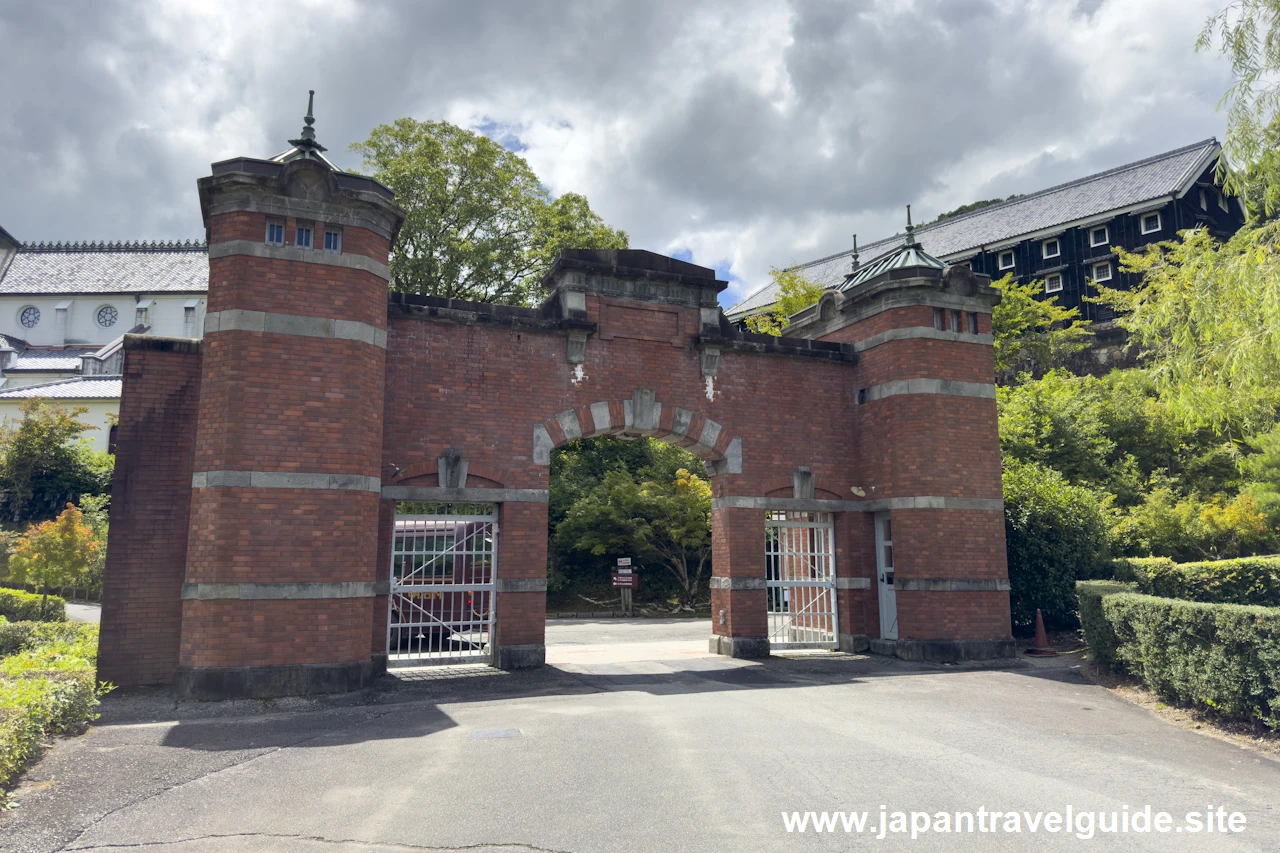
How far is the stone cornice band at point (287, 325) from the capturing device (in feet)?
34.6

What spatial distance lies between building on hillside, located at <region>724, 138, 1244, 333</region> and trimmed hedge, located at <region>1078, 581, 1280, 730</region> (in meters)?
26.2

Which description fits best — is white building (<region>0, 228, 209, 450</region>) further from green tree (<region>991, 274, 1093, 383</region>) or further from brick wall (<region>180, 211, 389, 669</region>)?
brick wall (<region>180, 211, 389, 669</region>)

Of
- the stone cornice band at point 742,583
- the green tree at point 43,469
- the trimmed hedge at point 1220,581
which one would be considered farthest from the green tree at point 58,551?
the trimmed hedge at point 1220,581

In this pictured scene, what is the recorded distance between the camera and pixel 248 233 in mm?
10828

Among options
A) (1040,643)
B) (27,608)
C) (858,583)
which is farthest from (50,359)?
(1040,643)

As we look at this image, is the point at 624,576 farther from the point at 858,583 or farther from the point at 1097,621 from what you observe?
the point at 1097,621

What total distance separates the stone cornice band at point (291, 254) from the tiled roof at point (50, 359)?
51.0 m

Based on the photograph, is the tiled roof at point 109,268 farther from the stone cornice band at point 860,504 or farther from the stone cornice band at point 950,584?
the stone cornice band at point 950,584

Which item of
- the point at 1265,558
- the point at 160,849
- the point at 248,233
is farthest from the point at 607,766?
the point at 1265,558

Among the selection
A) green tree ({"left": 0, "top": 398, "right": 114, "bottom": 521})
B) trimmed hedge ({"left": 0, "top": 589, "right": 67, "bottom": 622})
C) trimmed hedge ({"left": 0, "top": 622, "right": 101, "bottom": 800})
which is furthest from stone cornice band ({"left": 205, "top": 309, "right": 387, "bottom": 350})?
green tree ({"left": 0, "top": 398, "right": 114, "bottom": 521})

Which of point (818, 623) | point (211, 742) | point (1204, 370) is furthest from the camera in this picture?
point (818, 623)

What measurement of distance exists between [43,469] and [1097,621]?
1466 inches

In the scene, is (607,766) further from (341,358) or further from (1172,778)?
(341,358)

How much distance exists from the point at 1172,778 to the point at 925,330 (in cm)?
890
